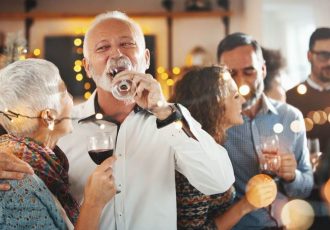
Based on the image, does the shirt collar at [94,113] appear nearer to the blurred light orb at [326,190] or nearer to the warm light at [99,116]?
the warm light at [99,116]

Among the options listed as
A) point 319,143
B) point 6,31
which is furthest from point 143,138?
point 6,31

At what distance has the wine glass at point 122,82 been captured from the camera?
0.67 meters

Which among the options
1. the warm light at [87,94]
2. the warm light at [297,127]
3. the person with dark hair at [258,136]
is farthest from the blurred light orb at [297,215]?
the warm light at [87,94]

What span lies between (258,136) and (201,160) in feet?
0.58

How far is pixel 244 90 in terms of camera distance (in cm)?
80

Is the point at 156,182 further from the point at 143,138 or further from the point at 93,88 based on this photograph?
the point at 93,88

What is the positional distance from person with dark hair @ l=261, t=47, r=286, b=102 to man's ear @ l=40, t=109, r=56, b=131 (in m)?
0.41

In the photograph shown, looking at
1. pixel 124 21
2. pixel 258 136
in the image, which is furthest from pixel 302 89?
pixel 124 21

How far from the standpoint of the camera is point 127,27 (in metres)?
0.74

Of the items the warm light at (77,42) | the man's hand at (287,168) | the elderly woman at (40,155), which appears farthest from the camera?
the warm light at (77,42)

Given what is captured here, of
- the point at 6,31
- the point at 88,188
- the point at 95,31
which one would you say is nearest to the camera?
the point at 88,188

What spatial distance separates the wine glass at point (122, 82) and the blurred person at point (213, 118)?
0.49 ft

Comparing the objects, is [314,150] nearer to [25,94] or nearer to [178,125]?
[178,125]

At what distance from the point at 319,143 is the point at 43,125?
52cm
